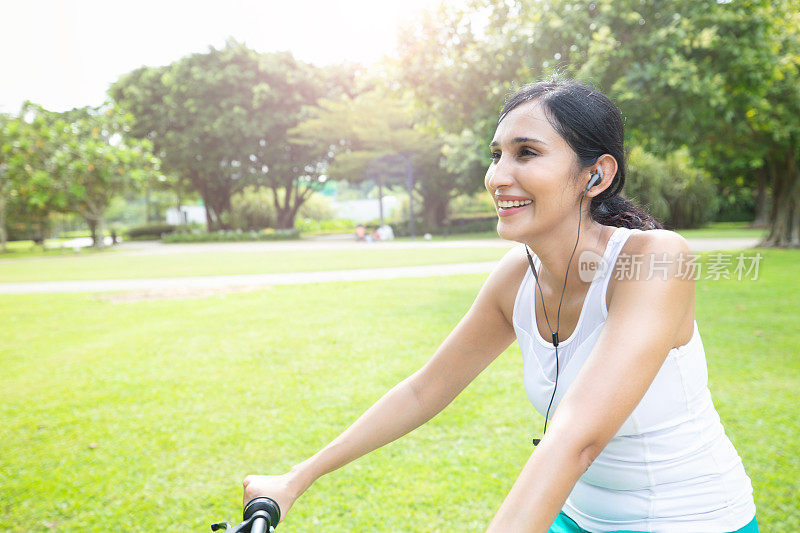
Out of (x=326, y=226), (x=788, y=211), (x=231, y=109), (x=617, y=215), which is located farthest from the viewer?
(x=326, y=226)

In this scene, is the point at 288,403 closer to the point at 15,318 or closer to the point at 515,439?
the point at 515,439

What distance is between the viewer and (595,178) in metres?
1.42

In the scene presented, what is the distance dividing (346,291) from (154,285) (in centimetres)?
460

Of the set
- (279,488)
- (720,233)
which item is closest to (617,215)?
(279,488)

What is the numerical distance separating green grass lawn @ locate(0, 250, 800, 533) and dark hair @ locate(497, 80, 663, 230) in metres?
1.88

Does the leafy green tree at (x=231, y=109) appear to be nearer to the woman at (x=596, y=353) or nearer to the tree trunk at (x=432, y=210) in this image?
the tree trunk at (x=432, y=210)

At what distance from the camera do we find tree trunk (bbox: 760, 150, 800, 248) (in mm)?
16203

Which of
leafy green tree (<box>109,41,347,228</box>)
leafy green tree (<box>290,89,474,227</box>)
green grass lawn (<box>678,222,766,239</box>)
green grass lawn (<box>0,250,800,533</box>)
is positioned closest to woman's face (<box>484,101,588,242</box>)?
green grass lawn (<box>0,250,800,533</box>)

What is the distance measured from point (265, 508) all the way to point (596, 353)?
30.9 inches

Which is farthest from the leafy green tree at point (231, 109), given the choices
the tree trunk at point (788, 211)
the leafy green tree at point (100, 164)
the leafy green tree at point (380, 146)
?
the tree trunk at point (788, 211)

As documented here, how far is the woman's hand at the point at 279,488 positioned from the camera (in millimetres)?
1338

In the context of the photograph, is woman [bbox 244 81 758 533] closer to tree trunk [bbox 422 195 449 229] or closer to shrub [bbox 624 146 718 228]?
shrub [bbox 624 146 718 228]

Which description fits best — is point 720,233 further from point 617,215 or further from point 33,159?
point 33,159

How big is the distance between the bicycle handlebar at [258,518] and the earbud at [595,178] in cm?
105
